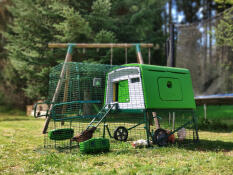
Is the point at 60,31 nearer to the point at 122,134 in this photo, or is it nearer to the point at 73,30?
the point at 73,30

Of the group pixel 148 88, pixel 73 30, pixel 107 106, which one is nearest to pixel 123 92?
pixel 107 106

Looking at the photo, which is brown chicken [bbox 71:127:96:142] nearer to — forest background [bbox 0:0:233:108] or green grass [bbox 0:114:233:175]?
green grass [bbox 0:114:233:175]

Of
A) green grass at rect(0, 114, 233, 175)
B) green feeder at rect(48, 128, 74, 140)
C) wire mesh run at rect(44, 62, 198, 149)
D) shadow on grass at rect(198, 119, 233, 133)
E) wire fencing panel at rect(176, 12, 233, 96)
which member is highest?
wire fencing panel at rect(176, 12, 233, 96)

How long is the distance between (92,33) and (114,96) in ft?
17.3

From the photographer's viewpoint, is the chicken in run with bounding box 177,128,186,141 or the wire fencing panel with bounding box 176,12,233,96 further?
the wire fencing panel with bounding box 176,12,233,96

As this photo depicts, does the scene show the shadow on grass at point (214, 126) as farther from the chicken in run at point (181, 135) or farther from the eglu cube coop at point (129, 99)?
the eglu cube coop at point (129, 99)

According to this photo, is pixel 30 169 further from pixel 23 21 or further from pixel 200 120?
pixel 23 21

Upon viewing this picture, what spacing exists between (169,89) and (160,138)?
2.89ft

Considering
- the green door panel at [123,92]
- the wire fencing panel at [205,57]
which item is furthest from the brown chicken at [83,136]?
the wire fencing panel at [205,57]

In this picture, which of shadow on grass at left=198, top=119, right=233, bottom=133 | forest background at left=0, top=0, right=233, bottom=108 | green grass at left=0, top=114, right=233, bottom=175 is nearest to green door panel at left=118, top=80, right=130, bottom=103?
green grass at left=0, top=114, right=233, bottom=175

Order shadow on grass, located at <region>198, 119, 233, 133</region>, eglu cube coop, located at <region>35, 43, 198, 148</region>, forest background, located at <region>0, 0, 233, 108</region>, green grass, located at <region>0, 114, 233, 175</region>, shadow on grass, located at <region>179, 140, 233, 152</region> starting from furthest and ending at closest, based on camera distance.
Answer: forest background, located at <region>0, 0, 233, 108</region> → shadow on grass, located at <region>198, 119, 233, 133</region> → eglu cube coop, located at <region>35, 43, 198, 148</region> → shadow on grass, located at <region>179, 140, 233, 152</region> → green grass, located at <region>0, 114, 233, 175</region>

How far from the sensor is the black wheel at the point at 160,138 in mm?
4468

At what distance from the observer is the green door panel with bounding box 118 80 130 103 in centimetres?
493

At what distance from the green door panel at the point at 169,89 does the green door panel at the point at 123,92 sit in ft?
2.14
